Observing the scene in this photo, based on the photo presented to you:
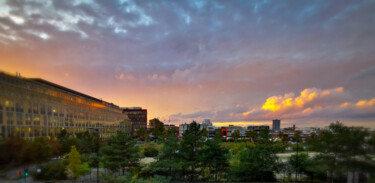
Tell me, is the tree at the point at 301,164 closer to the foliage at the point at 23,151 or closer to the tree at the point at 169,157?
the tree at the point at 169,157

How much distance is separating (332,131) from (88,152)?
47861mm

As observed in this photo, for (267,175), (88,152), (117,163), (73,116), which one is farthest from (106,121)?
(267,175)

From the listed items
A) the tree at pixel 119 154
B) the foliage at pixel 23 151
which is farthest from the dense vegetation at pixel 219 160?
the foliage at pixel 23 151

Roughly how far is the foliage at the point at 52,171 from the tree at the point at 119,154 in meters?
5.61

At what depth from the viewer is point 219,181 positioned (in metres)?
28.5

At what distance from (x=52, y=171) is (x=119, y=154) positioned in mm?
9086

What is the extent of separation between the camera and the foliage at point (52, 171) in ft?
77.1

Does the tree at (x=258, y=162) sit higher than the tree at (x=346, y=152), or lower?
lower

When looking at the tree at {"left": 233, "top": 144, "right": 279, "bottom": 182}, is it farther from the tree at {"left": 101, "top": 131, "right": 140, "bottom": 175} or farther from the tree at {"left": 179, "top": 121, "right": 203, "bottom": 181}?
the tree at {"left": 101, "top": 131, "right": 140, "bottom": 175}

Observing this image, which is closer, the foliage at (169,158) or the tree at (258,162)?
the tree at (258,162)

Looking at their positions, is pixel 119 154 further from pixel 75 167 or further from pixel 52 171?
pixel 52 171

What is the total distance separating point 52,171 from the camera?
24906 mm

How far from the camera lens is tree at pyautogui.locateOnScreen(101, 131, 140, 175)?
2870cm

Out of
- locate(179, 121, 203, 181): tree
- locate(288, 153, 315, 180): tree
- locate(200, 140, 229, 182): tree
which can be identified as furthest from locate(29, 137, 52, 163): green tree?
locate(288, 153, 315, 180): tree
